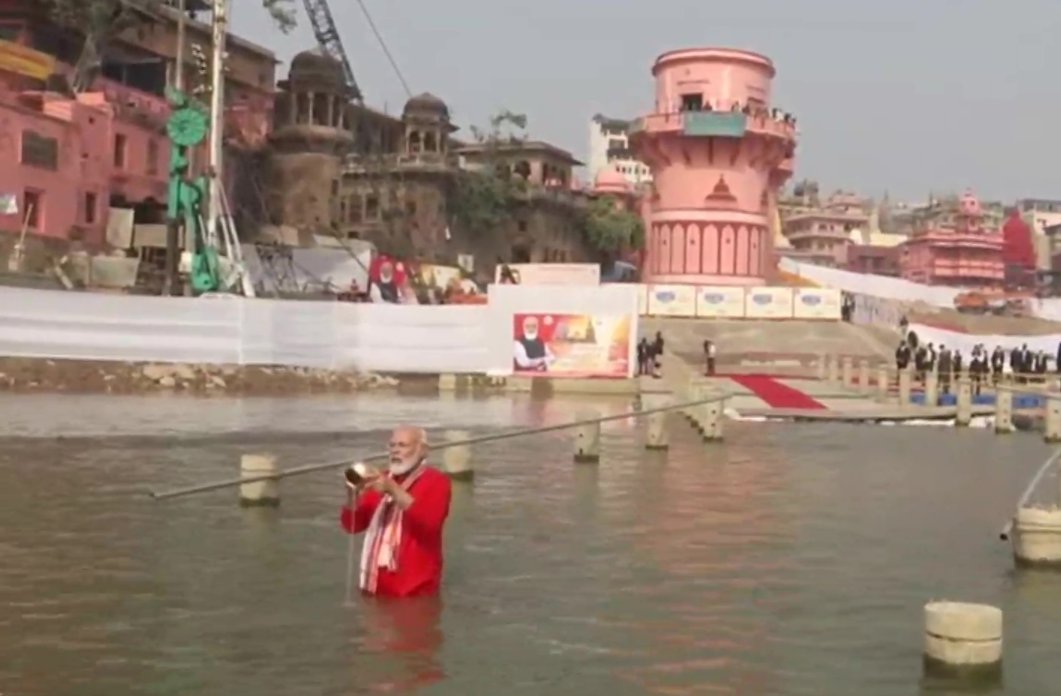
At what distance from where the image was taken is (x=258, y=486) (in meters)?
13.2

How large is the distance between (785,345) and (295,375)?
2233cm

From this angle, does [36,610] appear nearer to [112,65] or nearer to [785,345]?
[785,345]

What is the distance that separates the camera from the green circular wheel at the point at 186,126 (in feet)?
127

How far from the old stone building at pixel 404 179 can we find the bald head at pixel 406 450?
5108 cm

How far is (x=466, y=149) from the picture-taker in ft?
264

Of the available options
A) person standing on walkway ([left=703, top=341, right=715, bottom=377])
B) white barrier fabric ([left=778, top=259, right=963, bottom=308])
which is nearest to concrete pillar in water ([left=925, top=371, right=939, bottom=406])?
person standing on walkway ([left=703, top=341, right=715, bottom=377])

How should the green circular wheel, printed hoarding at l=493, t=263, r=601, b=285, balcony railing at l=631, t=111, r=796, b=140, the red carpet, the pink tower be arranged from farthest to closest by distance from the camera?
1. the pink tower
2. balcony railing at l=631, t=111, r=796, b=140
3. the green circular wheel
4. printed hoarding at l=493, t=263, r=601, b=285
5. the red carpet

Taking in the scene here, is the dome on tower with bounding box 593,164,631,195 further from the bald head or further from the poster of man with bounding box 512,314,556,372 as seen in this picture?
the bald head

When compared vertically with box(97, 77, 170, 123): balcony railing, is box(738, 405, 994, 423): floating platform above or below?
below

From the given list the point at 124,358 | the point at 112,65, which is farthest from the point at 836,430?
the point at 112,65

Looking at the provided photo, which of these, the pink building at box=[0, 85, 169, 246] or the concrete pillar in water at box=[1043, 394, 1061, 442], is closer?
the concrete pillar in water at box=[1043, 394, 1061, 442]

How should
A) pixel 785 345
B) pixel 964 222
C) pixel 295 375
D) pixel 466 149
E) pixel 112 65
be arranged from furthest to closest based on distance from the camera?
1. pixel 964 222
2. pixel 466 149
3. pixel 112 65
4. pixel 785 345
5. pixel 295 375

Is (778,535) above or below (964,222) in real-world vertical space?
below

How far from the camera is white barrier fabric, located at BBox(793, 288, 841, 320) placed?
53.7 metres
